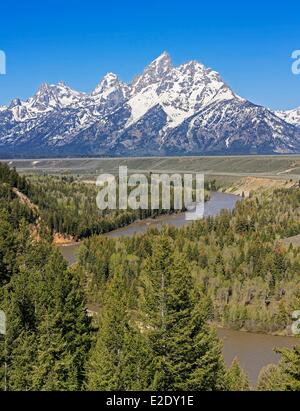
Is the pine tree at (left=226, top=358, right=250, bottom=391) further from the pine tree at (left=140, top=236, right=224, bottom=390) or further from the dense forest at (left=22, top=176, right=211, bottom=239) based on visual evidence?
the dense forest at (left=22, top=176, right=211, bottom=239)

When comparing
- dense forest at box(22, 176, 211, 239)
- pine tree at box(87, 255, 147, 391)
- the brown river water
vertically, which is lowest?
the brown river water

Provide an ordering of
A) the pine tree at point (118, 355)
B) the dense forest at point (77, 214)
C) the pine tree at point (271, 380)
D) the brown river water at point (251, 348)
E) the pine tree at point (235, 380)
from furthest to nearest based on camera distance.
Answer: the dense forest at point (77, 214), the brown river water at point (251, 348), the pine tree at point (235, 380), the pine tree at point (271, 380), the pine tree at point (118, 355)

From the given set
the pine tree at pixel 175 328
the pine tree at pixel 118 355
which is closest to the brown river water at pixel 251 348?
the pine tree at pixel 175 328

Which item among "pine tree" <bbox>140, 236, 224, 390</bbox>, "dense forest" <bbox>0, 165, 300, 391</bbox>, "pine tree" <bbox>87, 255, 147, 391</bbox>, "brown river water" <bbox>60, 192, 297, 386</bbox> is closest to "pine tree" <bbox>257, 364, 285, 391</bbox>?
"dense forest" <bbox>0, 165, 300, 391</bbox>

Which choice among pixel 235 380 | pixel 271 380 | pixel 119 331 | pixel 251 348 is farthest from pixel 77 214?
pixel 119 331

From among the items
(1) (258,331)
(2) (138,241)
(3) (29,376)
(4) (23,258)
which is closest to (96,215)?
(2) (138,241)

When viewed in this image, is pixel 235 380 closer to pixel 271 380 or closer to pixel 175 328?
pixel 271 380

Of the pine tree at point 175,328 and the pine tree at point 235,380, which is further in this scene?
the pine tree at point 235,380

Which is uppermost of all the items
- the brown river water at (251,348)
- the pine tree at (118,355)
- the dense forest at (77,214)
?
the pine tree at (118,355)

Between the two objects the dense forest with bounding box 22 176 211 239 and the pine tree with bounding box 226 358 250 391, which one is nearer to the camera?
the pine tree with bounding box 226 358 250 391

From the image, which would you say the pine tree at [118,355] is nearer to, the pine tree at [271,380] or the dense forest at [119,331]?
the dense forest at [119,331]
